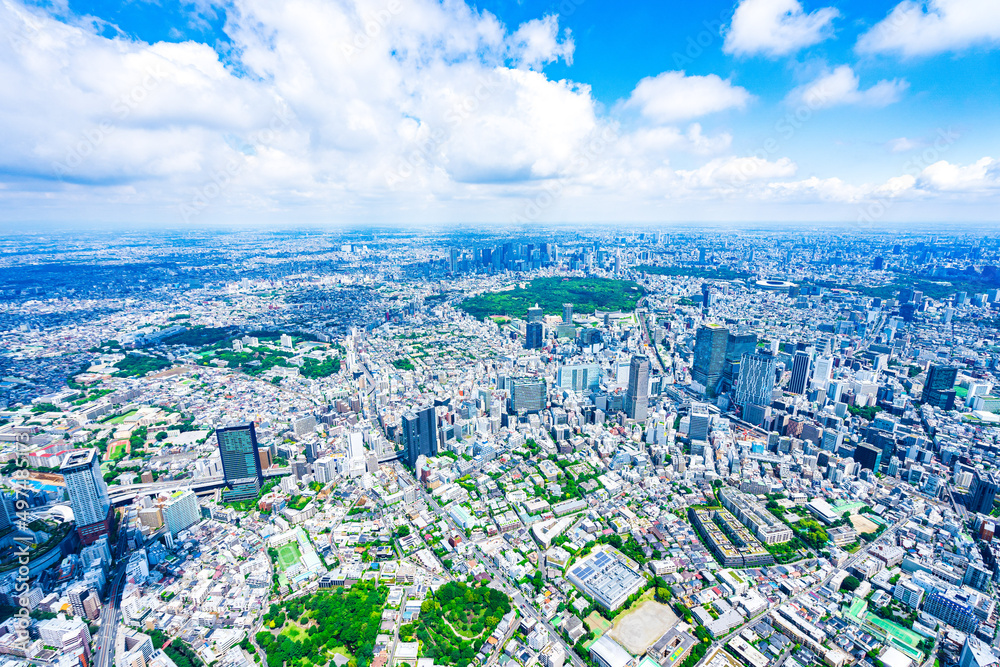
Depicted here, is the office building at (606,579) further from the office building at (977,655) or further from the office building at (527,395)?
the office building at (527,395)

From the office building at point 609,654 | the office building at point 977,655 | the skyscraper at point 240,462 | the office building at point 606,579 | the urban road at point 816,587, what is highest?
the skyscraper at point 240,462

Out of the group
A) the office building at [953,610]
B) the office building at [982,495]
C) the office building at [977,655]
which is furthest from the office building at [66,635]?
the office building at [982,495]

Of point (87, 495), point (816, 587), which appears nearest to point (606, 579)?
point (816, 587)

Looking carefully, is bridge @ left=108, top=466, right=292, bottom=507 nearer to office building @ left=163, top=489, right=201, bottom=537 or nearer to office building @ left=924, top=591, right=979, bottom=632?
office building @ left=163, top=489, right=201, bottom=537


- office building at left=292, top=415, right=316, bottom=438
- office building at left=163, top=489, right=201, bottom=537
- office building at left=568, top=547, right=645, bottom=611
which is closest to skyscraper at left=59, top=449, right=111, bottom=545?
office building at left=163, top=489, right=201, bottom=537

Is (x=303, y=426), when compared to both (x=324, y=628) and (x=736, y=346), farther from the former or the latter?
(x=736, y=346)
